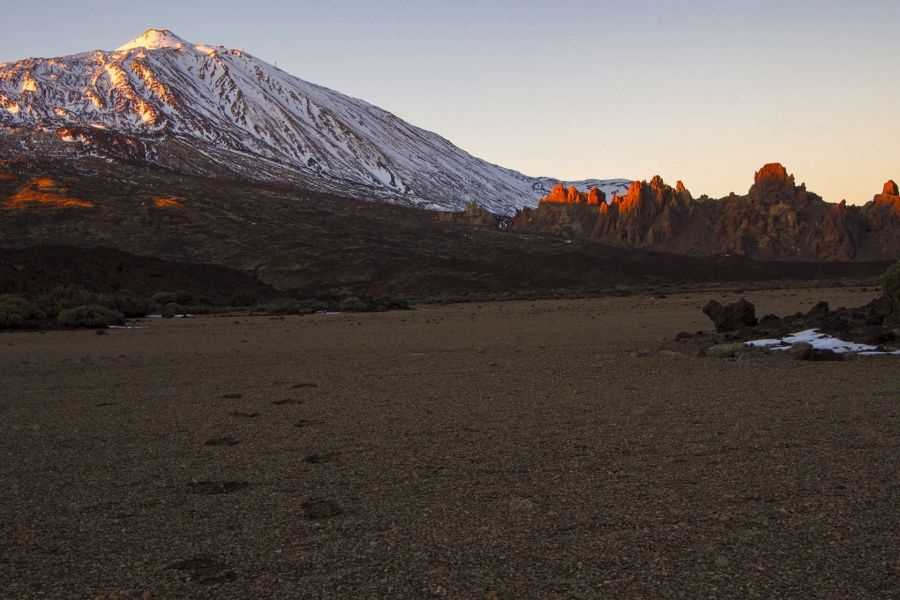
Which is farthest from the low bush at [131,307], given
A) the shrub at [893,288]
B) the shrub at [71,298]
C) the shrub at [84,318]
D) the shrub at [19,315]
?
the shrub at [893,288]

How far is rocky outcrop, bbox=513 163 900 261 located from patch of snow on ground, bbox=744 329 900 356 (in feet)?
315

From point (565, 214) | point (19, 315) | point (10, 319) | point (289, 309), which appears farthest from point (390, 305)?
point (565, 214)

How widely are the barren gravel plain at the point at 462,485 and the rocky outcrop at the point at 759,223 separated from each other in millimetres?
102220

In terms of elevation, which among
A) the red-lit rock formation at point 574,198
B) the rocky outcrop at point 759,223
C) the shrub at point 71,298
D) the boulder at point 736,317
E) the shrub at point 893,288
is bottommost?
the shrub at point 71,298

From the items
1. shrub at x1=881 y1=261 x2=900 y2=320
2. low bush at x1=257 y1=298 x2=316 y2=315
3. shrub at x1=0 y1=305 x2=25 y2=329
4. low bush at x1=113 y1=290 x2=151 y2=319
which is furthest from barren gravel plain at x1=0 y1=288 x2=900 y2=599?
low bush at x1=257 y1=298 x2=316 y2=315

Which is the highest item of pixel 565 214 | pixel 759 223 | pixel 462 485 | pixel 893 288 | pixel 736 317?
pixel 565 214

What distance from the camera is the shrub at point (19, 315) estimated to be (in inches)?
929

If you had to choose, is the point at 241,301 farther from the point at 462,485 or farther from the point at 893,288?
the point at 462,485

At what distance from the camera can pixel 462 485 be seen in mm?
5164

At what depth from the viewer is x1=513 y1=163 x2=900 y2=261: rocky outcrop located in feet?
338

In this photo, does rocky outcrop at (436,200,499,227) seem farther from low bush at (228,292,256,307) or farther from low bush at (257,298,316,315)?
low bush at (257,298,316,315)

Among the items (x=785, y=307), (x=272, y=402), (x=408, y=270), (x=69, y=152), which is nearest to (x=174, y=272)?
(x=408, y=270)

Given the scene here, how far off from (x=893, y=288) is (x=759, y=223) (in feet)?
336

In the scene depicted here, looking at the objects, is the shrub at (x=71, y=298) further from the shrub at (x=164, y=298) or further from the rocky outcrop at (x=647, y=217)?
the rocky outcrop at (x=647, y=217)
